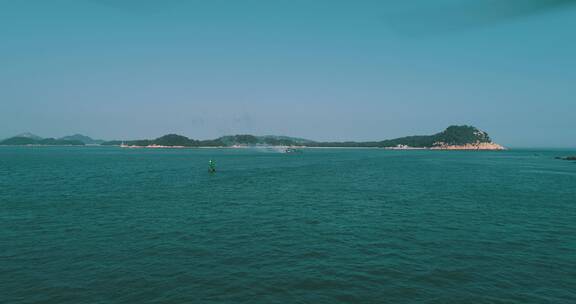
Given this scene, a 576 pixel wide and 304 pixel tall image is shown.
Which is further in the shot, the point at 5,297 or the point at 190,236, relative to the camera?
the point at 190,236

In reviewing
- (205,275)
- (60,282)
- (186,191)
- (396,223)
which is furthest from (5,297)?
(186,191)

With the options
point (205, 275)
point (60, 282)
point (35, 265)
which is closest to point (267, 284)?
point (205, 275)

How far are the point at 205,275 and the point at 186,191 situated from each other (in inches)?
1519

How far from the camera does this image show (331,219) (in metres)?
34.8

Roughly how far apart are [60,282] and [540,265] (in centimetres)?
3050

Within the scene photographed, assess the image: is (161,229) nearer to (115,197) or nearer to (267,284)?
(267,284)

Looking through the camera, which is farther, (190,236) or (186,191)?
(186,191)

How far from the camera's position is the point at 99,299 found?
16.4 meters

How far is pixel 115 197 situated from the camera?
4769 cm

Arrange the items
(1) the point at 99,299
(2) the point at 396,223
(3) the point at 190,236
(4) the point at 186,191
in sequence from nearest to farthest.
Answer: (1) the point at 99,299
(3) the point at 190,236
(2) the point at 396,223
(4) the point at 186,191

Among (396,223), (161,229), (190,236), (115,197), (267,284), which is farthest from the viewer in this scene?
(115,197)

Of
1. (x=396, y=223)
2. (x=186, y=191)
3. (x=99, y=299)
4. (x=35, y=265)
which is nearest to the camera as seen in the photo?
(x=99, y=299)

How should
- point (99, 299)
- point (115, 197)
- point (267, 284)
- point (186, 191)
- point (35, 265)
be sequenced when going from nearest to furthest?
point (99, 299) → point (267, 284) → point (35, 265) → point (115, 197) → point (186, 191)

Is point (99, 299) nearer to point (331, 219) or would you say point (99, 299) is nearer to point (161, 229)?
point (161, 229)
